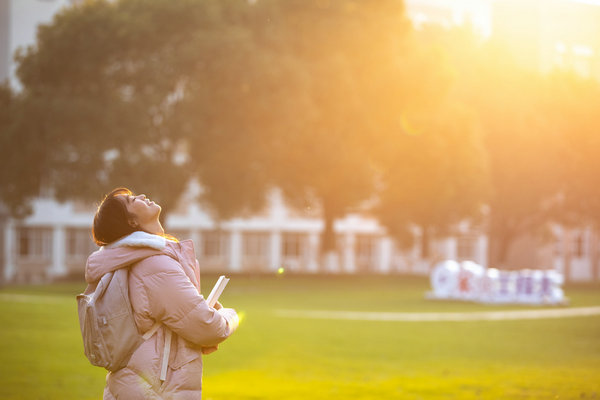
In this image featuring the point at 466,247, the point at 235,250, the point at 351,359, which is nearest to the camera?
the point at 351,359

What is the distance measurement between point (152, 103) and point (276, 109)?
5167mm

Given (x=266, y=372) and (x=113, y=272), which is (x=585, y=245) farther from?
(x=113, y=272)

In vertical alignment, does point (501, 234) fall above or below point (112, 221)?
below

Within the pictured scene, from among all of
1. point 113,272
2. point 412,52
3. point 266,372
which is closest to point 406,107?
point 412,52

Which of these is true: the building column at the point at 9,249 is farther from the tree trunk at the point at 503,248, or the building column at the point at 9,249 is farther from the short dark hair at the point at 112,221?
the short dark hair at the point at 112,221

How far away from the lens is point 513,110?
160ft

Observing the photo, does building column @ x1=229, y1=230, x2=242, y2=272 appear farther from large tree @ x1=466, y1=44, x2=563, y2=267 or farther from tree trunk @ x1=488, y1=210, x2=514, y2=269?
large tree @ x1=466, y1=44, x2=563, y2=267

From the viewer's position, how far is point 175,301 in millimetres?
3906

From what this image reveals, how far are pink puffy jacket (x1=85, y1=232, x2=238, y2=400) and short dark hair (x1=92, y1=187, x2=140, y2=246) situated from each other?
0.07 metres

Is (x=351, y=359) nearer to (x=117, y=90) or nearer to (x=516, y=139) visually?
(x=117, y=90)

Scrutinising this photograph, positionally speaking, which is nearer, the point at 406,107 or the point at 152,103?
the point at 152,103

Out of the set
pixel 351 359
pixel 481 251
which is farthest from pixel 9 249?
pixel 351 359

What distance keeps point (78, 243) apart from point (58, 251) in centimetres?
185

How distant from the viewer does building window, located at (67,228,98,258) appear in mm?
65938
